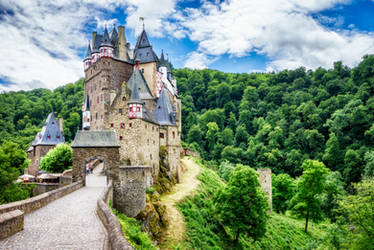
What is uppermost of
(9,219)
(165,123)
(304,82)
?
(304,82)

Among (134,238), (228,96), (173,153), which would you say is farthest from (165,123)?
(228,96)

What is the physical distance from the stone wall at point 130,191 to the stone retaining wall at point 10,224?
36.4 feet

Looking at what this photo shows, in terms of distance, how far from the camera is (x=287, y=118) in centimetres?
8731

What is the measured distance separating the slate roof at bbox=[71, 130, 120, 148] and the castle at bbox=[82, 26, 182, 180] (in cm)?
512

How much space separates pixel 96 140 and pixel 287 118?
75079 millimetres

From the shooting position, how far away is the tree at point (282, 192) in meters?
49.6

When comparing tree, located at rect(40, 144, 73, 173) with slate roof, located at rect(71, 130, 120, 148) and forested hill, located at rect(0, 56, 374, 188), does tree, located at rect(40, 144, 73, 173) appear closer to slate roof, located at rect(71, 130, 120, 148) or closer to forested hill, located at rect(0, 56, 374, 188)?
slate roof, located at rect(71, 130, 120, 148)

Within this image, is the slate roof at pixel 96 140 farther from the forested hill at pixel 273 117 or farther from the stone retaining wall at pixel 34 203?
the forested hill at pixel 273 117

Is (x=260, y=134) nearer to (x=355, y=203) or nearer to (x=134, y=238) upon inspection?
(x=355, y=203)

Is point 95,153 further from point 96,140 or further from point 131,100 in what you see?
point 131,100

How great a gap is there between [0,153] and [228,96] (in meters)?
91.8

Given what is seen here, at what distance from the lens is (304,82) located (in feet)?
333

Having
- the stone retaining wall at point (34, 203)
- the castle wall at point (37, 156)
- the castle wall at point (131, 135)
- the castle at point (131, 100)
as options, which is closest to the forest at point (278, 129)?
the castle wall at point (131, 135)

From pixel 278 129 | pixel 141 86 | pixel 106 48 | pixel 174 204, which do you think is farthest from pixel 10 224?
pixel 278 129
